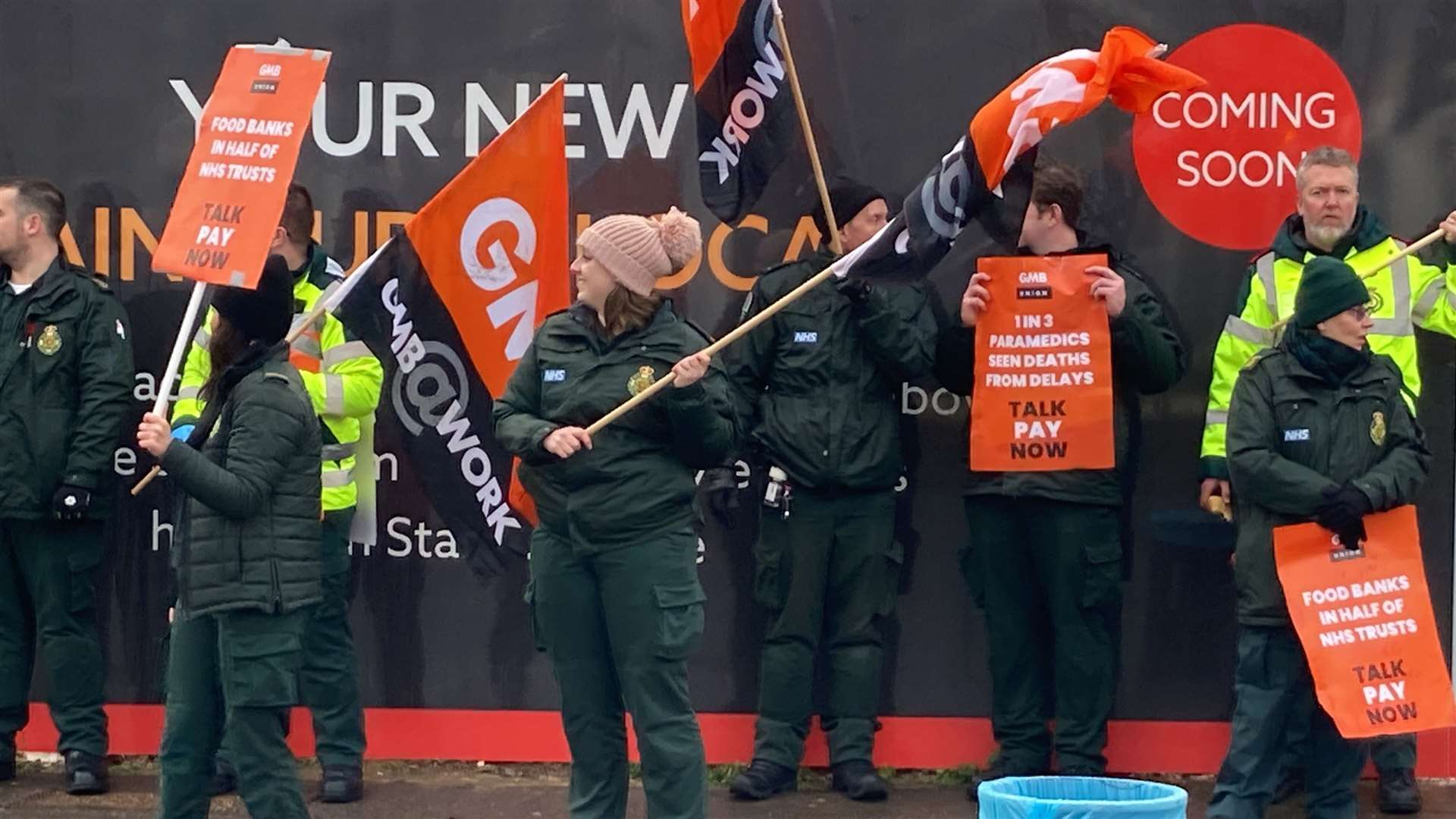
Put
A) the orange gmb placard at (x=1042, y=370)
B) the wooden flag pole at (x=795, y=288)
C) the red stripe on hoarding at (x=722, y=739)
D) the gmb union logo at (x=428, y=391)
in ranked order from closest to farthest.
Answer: the wooden flag pole at (x=795, y=288) < the orange gmb placard at (x=1042, y=370) < the red stripe on hoarding at (x=722, y=739) < the gmb union logo at (x=428, y=391)

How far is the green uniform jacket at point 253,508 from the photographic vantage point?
624cm

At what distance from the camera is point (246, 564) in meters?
6.31

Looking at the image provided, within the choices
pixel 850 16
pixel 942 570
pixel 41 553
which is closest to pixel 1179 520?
pixel 942 570

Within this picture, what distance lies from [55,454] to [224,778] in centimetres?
128

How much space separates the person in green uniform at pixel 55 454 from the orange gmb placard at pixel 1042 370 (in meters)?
3.03

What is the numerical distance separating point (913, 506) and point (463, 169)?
2.02 m

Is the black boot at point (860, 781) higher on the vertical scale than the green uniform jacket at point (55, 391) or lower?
lower

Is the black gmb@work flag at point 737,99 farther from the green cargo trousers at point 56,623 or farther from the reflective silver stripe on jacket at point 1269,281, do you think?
the green cargo trousers at point 56,623

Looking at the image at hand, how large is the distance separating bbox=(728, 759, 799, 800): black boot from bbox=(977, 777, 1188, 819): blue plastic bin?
8.64ft

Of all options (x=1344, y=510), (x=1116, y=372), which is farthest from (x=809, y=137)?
(x=1344, y=510)

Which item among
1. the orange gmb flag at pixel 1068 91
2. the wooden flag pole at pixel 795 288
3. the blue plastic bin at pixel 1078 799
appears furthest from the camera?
the orange gmb flag at pixel 1068 91

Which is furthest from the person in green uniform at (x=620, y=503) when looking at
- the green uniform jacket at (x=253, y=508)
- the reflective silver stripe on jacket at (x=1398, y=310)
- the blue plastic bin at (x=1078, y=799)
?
the reflective silver stripe on jacket at (x=1398, y=310)

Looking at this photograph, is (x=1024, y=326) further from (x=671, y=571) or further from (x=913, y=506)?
(x=671, y=571)

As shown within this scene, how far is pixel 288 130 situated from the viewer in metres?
6.82
